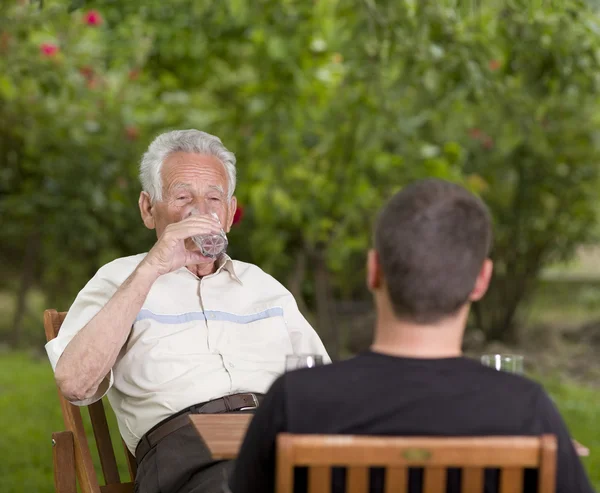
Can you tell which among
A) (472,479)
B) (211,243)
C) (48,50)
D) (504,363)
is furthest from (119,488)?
(48,50)

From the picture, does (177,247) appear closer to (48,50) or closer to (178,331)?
(178,331)

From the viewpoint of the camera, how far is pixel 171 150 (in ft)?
9.88

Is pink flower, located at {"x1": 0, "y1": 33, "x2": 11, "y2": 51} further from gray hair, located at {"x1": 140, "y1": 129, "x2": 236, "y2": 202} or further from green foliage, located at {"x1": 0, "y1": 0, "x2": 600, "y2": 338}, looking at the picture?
gray hair, located at {"x1": 140, "y1": 129, "x2": 236, "y2": 202}

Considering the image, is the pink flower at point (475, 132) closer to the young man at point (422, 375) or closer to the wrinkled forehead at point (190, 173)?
the wrinkled forehead at point (190, 173)

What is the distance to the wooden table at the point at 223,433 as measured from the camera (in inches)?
74.3

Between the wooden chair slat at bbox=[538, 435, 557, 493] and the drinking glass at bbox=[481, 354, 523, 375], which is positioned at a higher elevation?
the wooden chair slat at bbox=[538, 435, 557, 493]

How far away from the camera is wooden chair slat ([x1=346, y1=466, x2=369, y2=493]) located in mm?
1500

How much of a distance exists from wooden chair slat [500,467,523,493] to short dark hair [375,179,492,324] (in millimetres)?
287

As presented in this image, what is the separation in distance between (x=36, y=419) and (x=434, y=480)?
205 inches

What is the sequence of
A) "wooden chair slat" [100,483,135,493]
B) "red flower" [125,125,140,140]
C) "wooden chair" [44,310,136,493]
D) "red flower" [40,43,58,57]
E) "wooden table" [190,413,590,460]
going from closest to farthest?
1. "wooden table" [190,413,590,460]
2. "wooden chair" [44,310,136,493]
3. "wooden chair slat" [100,483,135,493]
4. "red flower" [40,43,58,57]
5. "red flower" [125,125,140,140]

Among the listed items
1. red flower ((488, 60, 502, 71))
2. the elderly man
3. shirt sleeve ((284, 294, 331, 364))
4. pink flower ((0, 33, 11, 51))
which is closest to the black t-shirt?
the elderly man

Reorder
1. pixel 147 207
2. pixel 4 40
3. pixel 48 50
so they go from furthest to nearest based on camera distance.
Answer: pixel 4 40 < pixel 48 50 < pixel 147 207

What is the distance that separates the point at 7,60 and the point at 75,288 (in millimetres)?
3469

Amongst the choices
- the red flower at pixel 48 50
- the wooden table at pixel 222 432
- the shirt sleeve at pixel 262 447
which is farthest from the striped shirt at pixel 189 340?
the red flower at pixel 48 50
